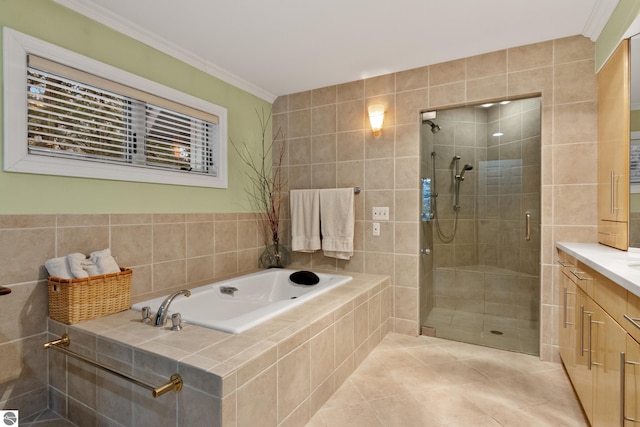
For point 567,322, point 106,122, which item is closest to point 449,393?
point 567,322

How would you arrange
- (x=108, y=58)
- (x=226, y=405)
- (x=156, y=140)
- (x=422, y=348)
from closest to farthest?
(x=226, y=405), (x=108, y=58), (x=156, y=140), (x=422, y=348)

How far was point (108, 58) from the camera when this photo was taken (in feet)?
6.51

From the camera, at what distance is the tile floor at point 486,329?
2.44m

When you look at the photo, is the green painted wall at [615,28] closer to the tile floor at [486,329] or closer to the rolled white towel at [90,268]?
the tile floor at [486,329]

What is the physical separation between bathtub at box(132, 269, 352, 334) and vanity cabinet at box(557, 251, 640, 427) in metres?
1.43

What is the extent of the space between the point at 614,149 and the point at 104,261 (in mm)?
3014

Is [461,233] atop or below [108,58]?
below

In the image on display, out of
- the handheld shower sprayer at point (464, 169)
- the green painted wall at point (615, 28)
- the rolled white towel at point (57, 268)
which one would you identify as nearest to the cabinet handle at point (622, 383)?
the green painted wall at point (615, 28)

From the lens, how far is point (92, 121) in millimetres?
1939

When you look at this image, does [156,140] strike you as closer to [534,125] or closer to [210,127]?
[210,127]

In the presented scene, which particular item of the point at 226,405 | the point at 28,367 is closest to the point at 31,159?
the point at 28,367

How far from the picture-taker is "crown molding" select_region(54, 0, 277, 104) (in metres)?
1.84

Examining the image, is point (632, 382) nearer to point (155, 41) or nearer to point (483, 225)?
point (483, 225)

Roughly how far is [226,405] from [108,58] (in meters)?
2.09
